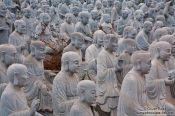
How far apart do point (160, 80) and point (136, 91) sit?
137 cm

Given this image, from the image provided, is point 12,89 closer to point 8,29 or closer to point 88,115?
point 88,115

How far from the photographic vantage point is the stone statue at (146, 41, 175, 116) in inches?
340

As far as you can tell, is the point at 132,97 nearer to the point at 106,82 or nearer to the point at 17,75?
the point at 17,75

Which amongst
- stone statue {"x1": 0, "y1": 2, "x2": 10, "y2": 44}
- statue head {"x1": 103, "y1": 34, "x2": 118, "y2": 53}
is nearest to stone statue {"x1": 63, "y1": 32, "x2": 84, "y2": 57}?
statue head {"x1": 103, "y1": 34, "x2": 118, "y2": 53}

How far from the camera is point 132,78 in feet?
25.2

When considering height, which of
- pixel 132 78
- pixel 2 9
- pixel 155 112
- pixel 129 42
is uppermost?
pixel 2 9

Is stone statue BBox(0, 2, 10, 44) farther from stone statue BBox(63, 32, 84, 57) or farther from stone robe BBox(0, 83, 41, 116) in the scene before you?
stone robe BBox(0, 83, 41, 116)

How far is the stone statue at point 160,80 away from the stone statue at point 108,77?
1.72m

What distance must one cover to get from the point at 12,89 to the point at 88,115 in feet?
3.80

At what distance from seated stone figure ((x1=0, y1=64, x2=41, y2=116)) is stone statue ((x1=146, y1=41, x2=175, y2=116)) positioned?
7.04 ft

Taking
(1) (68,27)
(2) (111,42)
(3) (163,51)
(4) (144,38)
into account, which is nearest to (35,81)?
(2) (111,42)

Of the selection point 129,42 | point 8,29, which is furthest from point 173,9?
point 129,42

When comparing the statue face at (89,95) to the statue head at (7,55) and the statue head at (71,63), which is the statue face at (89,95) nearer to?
the statue head at (71,63)

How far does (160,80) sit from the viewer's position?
350 inches
